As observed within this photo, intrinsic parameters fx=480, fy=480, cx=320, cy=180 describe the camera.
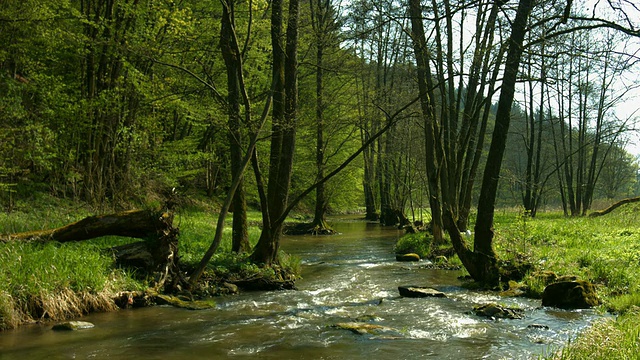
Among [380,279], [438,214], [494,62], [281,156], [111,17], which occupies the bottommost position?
[380,279]

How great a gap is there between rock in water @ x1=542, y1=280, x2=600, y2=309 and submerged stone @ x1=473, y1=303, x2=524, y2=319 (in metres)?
0.82

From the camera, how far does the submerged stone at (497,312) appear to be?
25.5ft

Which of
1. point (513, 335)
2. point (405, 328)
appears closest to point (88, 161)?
point (405, 328)

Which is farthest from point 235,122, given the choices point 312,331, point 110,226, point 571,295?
point 571,295

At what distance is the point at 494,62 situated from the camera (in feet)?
41.8

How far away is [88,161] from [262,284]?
9.88m

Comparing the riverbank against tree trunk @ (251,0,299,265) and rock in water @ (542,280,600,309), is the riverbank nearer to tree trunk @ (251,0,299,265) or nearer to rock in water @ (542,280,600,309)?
tree trunk @ (251,0,299,265)

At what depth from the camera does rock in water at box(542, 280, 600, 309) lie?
8219 mm

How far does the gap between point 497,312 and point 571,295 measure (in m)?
1.55

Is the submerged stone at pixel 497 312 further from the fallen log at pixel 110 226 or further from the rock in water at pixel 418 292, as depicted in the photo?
the fallen log at pixel 110 226

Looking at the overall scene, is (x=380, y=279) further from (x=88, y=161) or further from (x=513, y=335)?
(x=88, y=161)

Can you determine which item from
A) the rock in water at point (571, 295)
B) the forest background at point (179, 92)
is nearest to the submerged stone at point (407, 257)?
the forest background at point (179, 92)

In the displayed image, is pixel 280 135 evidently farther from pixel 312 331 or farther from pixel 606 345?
pixel 606 345

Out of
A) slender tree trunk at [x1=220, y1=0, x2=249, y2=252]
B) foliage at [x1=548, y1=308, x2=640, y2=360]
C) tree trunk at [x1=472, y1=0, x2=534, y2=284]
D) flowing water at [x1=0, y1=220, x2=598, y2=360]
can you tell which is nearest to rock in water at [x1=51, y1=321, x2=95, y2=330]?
flowing water at [x1=0, y1=220, x2=598, y2=360]
